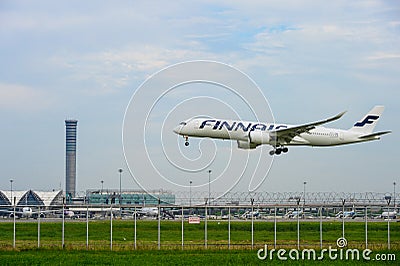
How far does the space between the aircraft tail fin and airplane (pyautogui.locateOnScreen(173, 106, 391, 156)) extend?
9568 mm

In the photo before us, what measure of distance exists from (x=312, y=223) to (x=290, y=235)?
13802 mm

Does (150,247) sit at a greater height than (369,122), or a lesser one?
lesser

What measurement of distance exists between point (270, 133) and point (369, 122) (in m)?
23.4

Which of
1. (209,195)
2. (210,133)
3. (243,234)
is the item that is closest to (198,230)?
(243,234)

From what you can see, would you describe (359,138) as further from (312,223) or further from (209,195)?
(209,195)

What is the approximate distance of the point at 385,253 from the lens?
3603cm

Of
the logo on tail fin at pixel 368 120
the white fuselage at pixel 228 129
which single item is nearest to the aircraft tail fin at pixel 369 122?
the logo on tail fin at pixel 368 120

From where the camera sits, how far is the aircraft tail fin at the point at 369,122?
8666 centimetres

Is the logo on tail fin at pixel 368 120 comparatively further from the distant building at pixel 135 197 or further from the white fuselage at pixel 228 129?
the distant building at pixel 135 197

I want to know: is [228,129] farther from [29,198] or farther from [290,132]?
[29,198]

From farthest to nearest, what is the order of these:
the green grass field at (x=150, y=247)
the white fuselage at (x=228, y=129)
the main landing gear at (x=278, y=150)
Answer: the main landing gear at (x=278, y=150) → the white fuselage at (x=228, y=129) → the green grass field at (x=150, y=247)

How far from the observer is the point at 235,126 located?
220 feet

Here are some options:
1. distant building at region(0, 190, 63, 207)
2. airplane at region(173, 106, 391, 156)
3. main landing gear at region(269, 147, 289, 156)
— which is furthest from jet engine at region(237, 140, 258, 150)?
distant building at region(0, 190, 63, 207)

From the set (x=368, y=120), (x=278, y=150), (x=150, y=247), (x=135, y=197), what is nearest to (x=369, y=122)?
(x=368, y=120)
